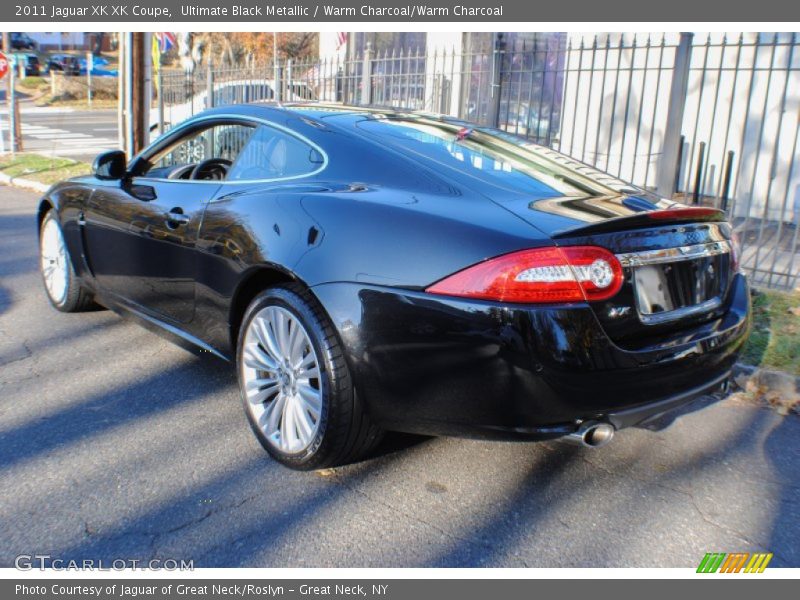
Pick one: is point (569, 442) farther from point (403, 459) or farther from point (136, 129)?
point (136, 129)

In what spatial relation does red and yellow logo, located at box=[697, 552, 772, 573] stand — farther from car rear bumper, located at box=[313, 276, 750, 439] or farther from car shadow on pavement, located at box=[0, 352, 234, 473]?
car shadow on pavement, located at box=[0, 352, 234, 473]

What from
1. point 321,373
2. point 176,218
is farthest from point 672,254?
point 176,218

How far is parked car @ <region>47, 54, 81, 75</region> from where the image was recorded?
47062 mm

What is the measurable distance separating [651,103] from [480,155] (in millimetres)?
7523

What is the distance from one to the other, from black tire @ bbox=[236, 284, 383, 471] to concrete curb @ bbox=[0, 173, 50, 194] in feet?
34.8

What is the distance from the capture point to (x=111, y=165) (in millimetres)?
4531

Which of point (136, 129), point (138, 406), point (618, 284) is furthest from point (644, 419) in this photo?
point (136, 129)

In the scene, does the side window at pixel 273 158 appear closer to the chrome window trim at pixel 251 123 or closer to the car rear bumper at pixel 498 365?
the chrome window trim at pixel 251 123

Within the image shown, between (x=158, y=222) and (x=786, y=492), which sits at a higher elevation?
(x=158, y=222)

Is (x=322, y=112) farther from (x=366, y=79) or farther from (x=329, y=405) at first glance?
(x=366, y=79)

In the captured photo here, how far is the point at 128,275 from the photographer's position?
14.4 feet

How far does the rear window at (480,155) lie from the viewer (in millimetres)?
3242

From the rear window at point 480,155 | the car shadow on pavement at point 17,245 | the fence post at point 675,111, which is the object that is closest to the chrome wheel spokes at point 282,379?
the rear window at point 480,155

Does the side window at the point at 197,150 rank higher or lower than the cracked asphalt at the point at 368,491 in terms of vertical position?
higher
